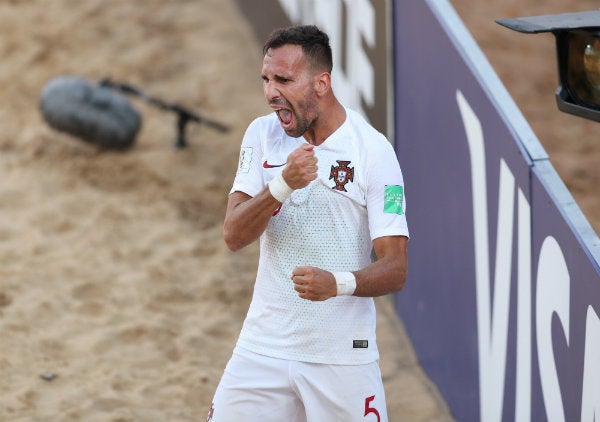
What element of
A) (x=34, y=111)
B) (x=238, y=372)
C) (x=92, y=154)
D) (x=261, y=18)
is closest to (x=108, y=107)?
(x=92, y=154)

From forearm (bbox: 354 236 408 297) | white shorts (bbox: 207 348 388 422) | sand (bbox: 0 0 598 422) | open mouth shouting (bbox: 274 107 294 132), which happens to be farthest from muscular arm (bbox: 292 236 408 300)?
sand (bbox: 0 0 598 422)

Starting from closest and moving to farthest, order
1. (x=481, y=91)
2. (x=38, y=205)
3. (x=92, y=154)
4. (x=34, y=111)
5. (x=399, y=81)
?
(x=481, y=91) → (x=399, y=81) → (x=38, y=205) → (x=92, y=154) → (x=34, y=111)

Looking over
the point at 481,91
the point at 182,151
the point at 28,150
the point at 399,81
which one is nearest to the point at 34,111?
the point at 28,150

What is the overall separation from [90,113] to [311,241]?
564cm

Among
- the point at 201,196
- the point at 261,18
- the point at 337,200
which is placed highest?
the point at 337,200

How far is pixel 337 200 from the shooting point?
416cm

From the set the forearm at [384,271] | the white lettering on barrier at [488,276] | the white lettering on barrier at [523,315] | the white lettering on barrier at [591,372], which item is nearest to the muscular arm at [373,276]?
the forearm at [384,271]

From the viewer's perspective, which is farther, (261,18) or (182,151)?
(261,18)

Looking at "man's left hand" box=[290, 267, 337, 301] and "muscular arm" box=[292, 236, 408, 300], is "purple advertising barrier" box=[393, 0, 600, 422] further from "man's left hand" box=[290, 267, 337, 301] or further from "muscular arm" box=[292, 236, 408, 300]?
"man's left hand" box=[290, 267, 337, 301]

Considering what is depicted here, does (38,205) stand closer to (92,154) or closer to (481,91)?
(92,154)

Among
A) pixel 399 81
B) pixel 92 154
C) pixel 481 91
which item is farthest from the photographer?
pixel 92 154

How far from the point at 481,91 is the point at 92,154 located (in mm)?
4558

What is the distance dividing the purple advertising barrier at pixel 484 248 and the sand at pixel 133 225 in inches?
19.6

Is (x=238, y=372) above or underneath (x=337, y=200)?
underneath
